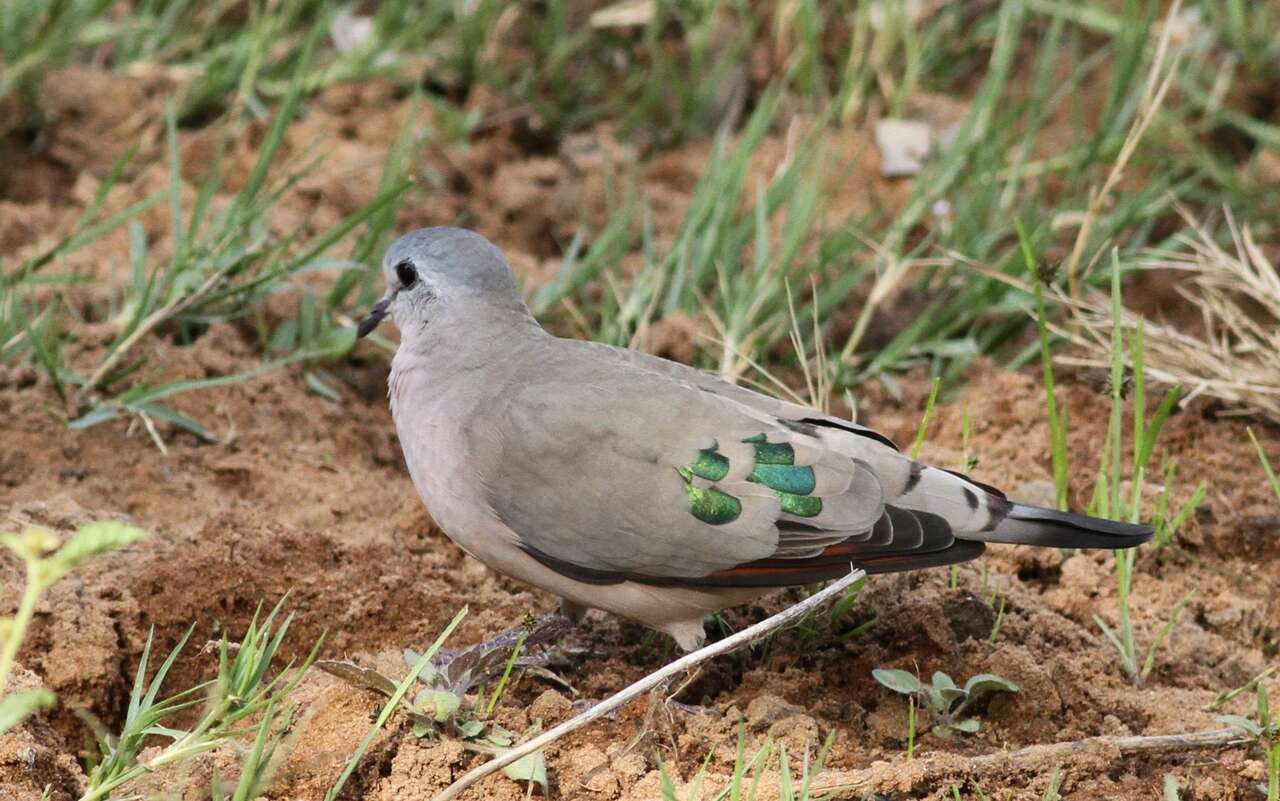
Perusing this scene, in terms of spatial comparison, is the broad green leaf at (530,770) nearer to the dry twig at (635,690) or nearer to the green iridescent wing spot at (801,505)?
the dry twig at (635,690)

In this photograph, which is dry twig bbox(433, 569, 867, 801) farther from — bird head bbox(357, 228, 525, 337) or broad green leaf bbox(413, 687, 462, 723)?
bird head bbox(357, 228, 525, 337)

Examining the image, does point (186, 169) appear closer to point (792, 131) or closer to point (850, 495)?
point (792, 131)

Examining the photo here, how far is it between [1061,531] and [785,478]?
55 cm

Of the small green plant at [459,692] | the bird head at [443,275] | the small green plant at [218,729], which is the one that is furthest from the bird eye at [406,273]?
the small green plant at [218,729]

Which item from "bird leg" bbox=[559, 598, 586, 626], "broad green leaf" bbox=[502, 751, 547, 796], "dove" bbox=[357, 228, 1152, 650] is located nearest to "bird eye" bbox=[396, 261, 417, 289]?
"dove" bbox=[357, 228, 1152, 650]

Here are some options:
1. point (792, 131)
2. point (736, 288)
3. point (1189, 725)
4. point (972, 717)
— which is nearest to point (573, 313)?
point (736, 288)

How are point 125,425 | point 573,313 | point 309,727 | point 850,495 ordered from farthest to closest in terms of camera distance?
point 573,313 < point 125,425 < point 850,495 < point 309,727

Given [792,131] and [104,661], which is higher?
Answer: [792,131]

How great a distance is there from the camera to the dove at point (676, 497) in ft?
9.82

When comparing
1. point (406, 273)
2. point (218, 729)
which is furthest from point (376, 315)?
point (218, 729)

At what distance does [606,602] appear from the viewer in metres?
3.08

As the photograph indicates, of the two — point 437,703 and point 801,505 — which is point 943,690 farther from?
point 437,703

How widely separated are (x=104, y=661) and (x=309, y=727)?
0.48m

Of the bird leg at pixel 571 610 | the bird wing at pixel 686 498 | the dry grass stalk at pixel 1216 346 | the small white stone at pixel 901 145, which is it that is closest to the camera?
the bird wing at pixel 686 498
